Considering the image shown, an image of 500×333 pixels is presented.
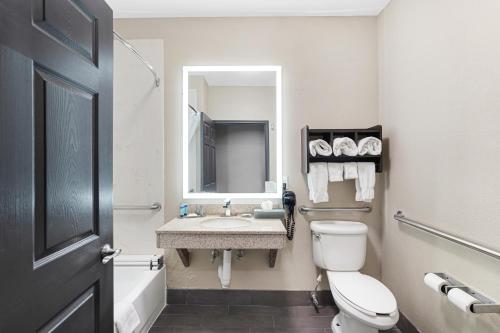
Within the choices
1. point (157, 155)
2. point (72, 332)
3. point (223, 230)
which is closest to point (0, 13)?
point (72, 332)

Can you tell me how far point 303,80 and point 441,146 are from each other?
118cm

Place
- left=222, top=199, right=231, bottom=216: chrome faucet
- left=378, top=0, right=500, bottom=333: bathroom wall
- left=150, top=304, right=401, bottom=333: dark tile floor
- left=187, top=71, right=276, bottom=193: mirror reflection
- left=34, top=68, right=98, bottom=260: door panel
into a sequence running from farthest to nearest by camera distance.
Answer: left=187, top=71, right=276, bottom=193: mirror reflection, left=222, top=199, right=231, bottom=216: chrome faucet, left=150, top=304, right=401, bottom=333: dark tile floor, left=378, top=0, right=500, bottom=333: bathroom wall, left=34, top=68, right=98, bottom=260: door panel

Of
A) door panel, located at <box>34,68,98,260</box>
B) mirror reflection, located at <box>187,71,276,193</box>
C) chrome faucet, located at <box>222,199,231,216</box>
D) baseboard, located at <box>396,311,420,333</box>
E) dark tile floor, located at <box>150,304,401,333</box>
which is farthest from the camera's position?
mirror reflection, located at <box>187,71,276,193</box>

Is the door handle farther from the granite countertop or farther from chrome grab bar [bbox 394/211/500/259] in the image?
chrome grab bar [bbox 394/211/500/259]

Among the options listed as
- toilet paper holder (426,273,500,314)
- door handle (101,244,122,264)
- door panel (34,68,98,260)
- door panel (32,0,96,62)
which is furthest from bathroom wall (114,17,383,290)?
door panel (34,68,98,260)

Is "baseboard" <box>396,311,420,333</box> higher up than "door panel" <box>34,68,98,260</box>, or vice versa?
"door panel" <box>34,68,98,260</box>

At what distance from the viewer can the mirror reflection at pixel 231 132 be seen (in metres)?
2.29

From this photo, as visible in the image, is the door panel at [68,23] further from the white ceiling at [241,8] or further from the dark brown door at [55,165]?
the white ceiling at [241,8]

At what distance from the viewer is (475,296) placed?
118 cm

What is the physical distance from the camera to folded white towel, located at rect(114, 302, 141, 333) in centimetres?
138

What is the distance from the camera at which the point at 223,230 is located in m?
1.74

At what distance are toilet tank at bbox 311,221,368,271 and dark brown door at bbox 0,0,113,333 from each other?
147cm

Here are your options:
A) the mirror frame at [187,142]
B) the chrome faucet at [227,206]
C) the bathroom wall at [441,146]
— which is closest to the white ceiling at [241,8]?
the bathroom wall at [441,146]

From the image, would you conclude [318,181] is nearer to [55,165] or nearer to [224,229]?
[224,229]
